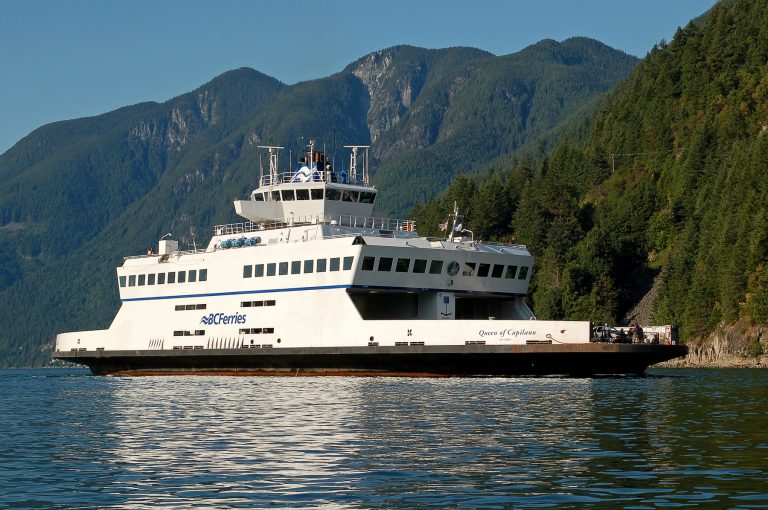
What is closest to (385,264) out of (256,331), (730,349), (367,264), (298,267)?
(367,264)

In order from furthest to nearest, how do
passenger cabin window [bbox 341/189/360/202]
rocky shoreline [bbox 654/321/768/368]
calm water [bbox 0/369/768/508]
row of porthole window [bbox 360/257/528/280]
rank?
rocky shoreline [bbox 654/321/768/368], passenger cabin window [bbox 341/189/360/202], row of porthole window [bbox 360/257/528/280], calm water [bbox 0/369/768/508]

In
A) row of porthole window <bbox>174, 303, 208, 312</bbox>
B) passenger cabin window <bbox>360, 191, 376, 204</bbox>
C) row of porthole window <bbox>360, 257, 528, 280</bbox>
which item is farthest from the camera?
passenger cabin window <bbox>360, 191, 376, 204</bbox>

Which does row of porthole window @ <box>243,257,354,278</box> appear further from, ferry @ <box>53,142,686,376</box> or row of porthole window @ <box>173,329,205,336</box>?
row of porthole window @ <box>173,329,205,336</box>

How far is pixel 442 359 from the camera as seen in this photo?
137 ft

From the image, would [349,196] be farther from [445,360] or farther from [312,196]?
[445,360]

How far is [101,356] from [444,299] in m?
19.5

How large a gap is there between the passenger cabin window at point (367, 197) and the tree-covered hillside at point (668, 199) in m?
36.8

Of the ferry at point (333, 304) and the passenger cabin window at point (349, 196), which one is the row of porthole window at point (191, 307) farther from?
the passenger cabin window at point (349, 196)

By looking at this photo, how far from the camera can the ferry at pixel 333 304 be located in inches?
1617

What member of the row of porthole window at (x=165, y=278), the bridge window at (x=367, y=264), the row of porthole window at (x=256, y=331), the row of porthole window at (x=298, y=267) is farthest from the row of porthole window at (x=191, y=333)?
the bridge window at (x=367, y=264)

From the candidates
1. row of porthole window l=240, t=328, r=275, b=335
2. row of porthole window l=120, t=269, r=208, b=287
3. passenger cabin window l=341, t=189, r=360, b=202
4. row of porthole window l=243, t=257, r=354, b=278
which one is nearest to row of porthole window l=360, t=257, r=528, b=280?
row of porthole window l=243, t=257, r=354, b=278

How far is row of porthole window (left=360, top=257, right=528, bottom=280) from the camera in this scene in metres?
44.2

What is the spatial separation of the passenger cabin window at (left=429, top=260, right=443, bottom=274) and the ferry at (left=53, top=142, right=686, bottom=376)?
0.05 meters

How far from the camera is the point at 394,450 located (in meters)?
19.9
